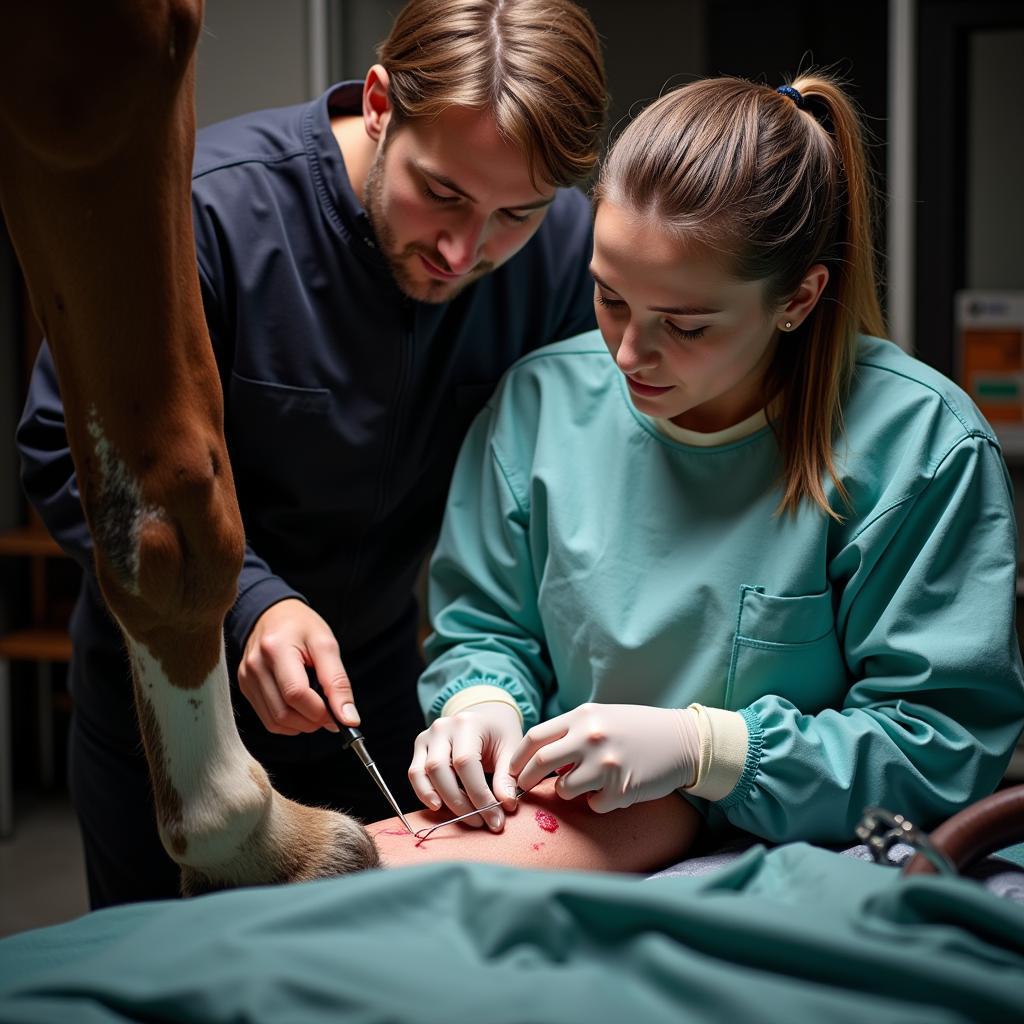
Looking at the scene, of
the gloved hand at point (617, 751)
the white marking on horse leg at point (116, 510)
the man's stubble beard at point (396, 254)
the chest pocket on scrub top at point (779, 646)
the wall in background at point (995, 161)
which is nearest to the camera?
the white marking on horse leg at point (116, 510)

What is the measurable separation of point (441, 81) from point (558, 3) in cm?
19

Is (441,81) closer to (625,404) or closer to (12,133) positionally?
(625,404)

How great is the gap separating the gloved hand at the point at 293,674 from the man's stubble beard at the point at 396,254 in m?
0.41

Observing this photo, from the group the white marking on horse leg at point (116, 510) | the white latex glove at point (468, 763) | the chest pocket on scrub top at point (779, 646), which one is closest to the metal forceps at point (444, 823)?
the white latex glove at point (468, 763)

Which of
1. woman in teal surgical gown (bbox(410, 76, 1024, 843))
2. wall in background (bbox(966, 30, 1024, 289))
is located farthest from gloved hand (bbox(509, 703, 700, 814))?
wall in background (bbox(966, 30, 1024, 289))

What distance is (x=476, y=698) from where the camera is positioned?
1.17 metres

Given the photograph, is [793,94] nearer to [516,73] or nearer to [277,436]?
[516,73]

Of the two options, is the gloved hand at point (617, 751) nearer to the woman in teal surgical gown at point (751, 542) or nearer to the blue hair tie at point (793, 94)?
the woman in teal surgical gown at point (751, 542)

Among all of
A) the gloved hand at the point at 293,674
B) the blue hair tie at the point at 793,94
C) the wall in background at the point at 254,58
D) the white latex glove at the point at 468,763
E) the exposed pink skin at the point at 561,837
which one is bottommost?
the exposed pink skin at the point at 561,837

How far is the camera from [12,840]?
321cm

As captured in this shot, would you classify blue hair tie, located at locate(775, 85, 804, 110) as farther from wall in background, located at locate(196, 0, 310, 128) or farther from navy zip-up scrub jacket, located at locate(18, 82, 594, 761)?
wall in background, located at locate(196, 0, 310, 128)

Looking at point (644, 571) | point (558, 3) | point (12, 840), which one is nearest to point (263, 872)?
point (644, 571)

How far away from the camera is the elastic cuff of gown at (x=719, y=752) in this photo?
1.05m

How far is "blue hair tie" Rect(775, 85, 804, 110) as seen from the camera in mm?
1176
